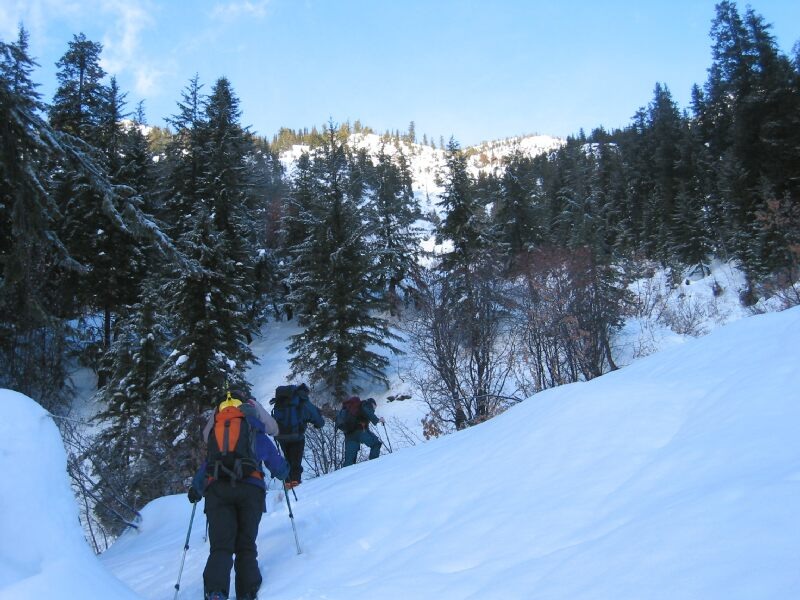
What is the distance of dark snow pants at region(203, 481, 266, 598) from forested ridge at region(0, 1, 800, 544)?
3.02 metres

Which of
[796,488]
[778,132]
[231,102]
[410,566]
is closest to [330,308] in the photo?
[231,102]

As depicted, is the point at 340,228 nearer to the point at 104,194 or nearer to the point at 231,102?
the point at 231,102

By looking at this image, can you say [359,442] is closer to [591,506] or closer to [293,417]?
[293,417]

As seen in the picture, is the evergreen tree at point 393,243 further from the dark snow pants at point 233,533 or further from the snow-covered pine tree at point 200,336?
the dark snow pants at point 233,533

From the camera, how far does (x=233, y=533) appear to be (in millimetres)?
4141

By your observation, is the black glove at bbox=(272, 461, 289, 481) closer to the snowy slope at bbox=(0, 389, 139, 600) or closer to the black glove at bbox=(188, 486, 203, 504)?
the black glove at bbox=(188, 486, 203, 504)

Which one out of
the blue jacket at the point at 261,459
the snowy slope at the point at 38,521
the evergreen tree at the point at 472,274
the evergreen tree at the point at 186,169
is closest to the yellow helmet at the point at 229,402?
the blue jacket at the point at 261,459

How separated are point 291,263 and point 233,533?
944 inches

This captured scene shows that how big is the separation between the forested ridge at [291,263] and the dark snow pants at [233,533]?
302 centimetres

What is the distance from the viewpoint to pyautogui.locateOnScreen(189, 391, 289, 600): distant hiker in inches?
155

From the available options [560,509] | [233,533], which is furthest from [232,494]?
[560,509]

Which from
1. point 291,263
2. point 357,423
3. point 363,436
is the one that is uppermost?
point 291,263

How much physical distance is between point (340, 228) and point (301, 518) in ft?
57.7

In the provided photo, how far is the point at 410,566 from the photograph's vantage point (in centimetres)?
345
